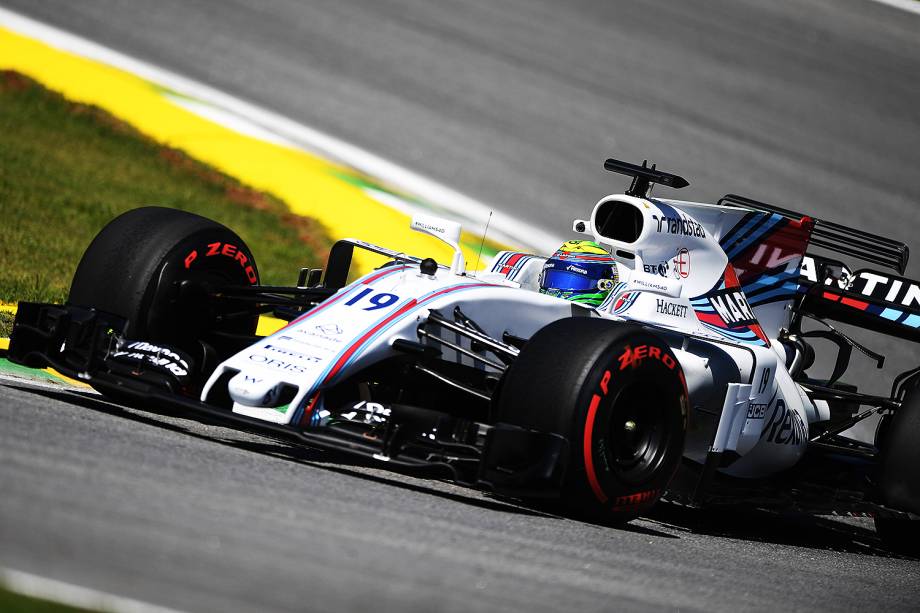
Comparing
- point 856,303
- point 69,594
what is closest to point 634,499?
point 856,303

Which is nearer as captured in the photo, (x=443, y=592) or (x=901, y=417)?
(x=443, y=592)

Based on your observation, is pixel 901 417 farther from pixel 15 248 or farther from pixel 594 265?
pixel 15 248

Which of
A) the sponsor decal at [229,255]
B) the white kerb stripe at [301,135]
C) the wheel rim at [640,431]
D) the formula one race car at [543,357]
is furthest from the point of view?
the white kerb stripe at [301,135]

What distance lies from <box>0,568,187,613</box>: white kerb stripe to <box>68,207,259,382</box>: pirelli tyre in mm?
3570

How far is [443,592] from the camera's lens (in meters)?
3.79

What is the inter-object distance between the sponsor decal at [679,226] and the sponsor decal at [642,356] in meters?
1.22

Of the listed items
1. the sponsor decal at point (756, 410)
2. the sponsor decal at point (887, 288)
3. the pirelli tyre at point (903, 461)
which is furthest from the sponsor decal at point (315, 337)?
the sponsor decal at point (887, 288)

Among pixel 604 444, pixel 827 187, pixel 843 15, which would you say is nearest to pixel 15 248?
pixel 604 444

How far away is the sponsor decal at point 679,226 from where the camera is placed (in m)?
7.23

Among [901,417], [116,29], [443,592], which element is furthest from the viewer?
[116,29]

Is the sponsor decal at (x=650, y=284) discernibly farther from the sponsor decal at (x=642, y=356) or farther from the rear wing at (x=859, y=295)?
the rear wing at (x=859, y=295)

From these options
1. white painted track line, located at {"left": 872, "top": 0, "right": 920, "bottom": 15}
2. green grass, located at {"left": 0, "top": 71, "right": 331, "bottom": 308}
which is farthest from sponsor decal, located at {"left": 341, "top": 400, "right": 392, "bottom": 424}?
white painted track line, located at {"left": 872, "top": 0, "right": 920, "bottom": 15}

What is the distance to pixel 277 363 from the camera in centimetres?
585

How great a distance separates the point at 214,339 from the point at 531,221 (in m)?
7.18
